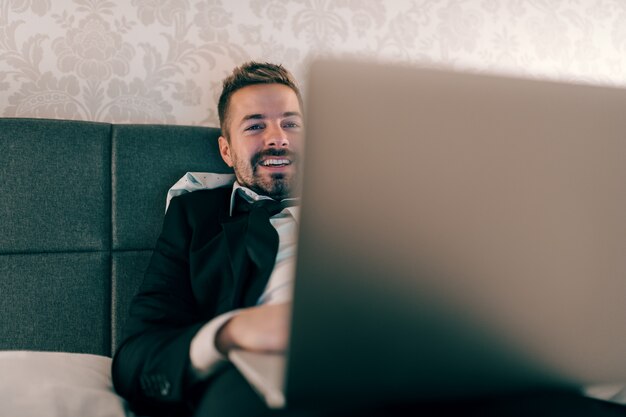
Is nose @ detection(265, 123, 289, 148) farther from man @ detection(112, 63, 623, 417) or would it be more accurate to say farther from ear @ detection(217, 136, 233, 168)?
ear @ detection(217, 136, 233, 168)

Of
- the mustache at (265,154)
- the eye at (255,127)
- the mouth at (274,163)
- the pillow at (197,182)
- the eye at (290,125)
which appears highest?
the eye at (290,125)

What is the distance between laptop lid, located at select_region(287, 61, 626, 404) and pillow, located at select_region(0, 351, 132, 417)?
0.56 m

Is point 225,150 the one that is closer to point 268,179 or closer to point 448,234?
point 268,179

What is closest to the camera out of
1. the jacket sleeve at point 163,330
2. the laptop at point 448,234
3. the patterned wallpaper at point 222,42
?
the laptop at point 448,234

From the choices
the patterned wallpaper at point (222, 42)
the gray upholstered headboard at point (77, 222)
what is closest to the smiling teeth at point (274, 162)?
the gray upholstered headboard at point (77, 222)

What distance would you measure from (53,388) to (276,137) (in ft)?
2.43

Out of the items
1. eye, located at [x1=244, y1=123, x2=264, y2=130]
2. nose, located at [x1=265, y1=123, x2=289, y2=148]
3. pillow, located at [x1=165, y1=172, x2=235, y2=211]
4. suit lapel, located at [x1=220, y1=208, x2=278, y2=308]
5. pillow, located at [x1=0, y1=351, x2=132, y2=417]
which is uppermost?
eye, located at [x1=244, y1=123, x2=264, y2=130]

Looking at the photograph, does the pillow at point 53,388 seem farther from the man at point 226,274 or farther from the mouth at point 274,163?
the mouth at point 274,163

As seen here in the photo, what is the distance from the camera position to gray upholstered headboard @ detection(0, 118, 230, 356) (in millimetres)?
1160

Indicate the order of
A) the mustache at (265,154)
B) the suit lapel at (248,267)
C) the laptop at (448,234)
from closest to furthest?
1. the laptop at (448,234)
2. the suit lapel at (248,267)
3. the mustache at (265,154)

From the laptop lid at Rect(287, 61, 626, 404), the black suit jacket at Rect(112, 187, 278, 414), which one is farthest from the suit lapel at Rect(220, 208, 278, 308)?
the laptop lid at Rect(287, 61, 626, 404)

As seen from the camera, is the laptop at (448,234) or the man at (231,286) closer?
the laptop at (448,234)

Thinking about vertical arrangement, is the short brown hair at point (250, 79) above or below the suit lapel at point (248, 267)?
above

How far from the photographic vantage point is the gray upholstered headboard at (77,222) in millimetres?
1160
